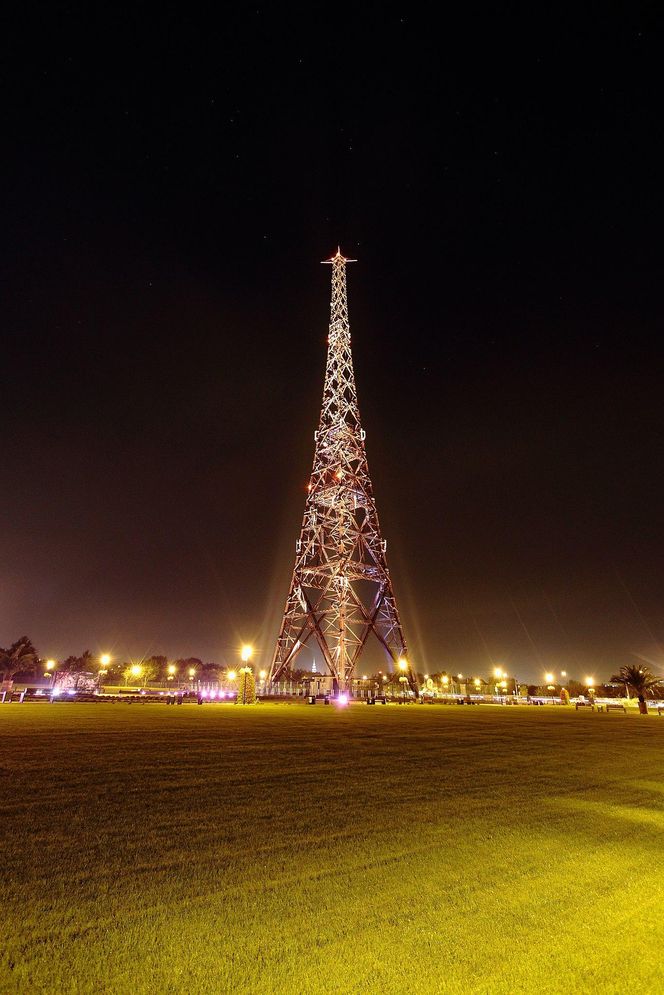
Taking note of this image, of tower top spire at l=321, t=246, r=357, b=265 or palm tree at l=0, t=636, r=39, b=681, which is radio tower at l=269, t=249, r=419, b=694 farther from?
palm tree at l=0, t=636, r=39, b=681

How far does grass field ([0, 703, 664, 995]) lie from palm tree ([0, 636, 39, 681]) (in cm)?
6676

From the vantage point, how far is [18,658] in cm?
6391

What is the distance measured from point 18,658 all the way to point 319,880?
74261 mm

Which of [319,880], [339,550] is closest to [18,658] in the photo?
[339,550]

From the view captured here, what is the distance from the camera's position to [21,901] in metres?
3.30

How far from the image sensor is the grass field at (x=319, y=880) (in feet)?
9.23

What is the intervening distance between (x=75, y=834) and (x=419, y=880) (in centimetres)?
306

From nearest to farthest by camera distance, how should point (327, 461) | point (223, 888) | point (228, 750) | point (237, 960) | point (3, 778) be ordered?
point (237, 960) → point (223, 888) → point (3, 778) → point (228, 750) → point (327, 461)

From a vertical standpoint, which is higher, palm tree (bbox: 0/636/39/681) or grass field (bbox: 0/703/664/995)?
palm tree (bbox: 0/636/39/681)

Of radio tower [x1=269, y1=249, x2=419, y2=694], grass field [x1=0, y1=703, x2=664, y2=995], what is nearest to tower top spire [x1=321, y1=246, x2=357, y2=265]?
radio tower [x1=269, y1=249, x2=419, y2=694]

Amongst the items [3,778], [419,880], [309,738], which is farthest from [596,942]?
[309,738]

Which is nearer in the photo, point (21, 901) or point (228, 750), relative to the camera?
point (21, 901)

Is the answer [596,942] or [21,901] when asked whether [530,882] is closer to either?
[596,942]

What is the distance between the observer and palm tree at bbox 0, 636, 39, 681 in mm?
63000
